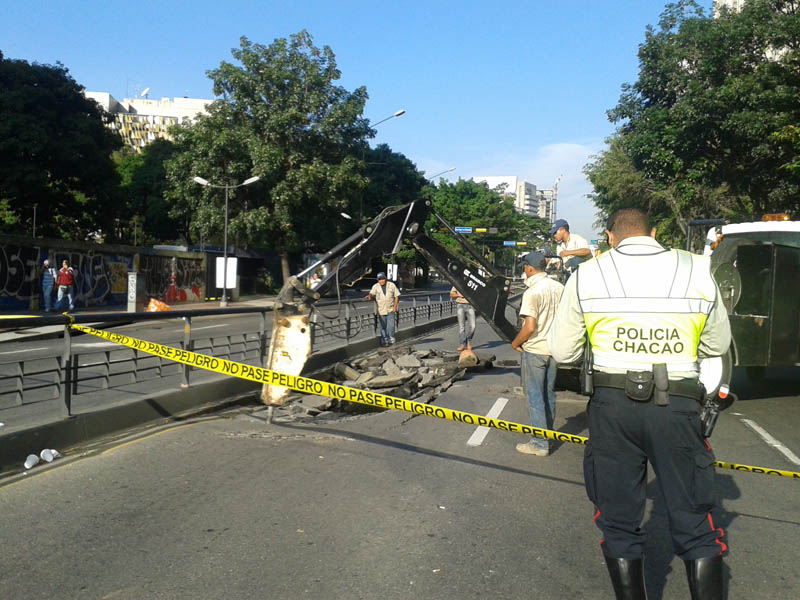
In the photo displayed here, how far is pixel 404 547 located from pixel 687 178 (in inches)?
803

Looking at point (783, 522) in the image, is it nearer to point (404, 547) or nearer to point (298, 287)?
point (404, 547)

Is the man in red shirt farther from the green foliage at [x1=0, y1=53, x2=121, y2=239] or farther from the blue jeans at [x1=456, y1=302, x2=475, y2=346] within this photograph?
the blue jeans at [x1=456, y1=302, x2=475, y2=346]

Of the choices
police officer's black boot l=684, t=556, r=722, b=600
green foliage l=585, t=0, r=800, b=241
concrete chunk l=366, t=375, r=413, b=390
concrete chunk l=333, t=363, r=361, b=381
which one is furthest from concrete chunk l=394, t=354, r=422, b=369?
green foliage l=585, t=0, r=800, b=241

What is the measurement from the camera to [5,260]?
22.5 meters

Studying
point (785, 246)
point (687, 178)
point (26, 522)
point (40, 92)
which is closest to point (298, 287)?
point (26, 522)

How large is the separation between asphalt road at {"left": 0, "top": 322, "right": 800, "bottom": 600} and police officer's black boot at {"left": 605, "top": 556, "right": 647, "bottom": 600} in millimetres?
659

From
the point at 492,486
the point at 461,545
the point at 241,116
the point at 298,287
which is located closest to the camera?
the point at 461,545

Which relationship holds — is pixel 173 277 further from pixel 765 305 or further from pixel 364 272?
pixel 765 305

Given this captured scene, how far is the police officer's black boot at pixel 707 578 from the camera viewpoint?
110 inches

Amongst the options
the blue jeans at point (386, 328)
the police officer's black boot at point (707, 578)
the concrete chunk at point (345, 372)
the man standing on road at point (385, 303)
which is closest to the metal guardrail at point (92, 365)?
the concrete chunk at point (345, 372)

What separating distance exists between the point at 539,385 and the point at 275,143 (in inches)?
1327

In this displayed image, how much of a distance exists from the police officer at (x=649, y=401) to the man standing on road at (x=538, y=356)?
315cm

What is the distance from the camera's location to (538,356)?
6.38 metres

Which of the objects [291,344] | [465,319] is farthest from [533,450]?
[465,319]
